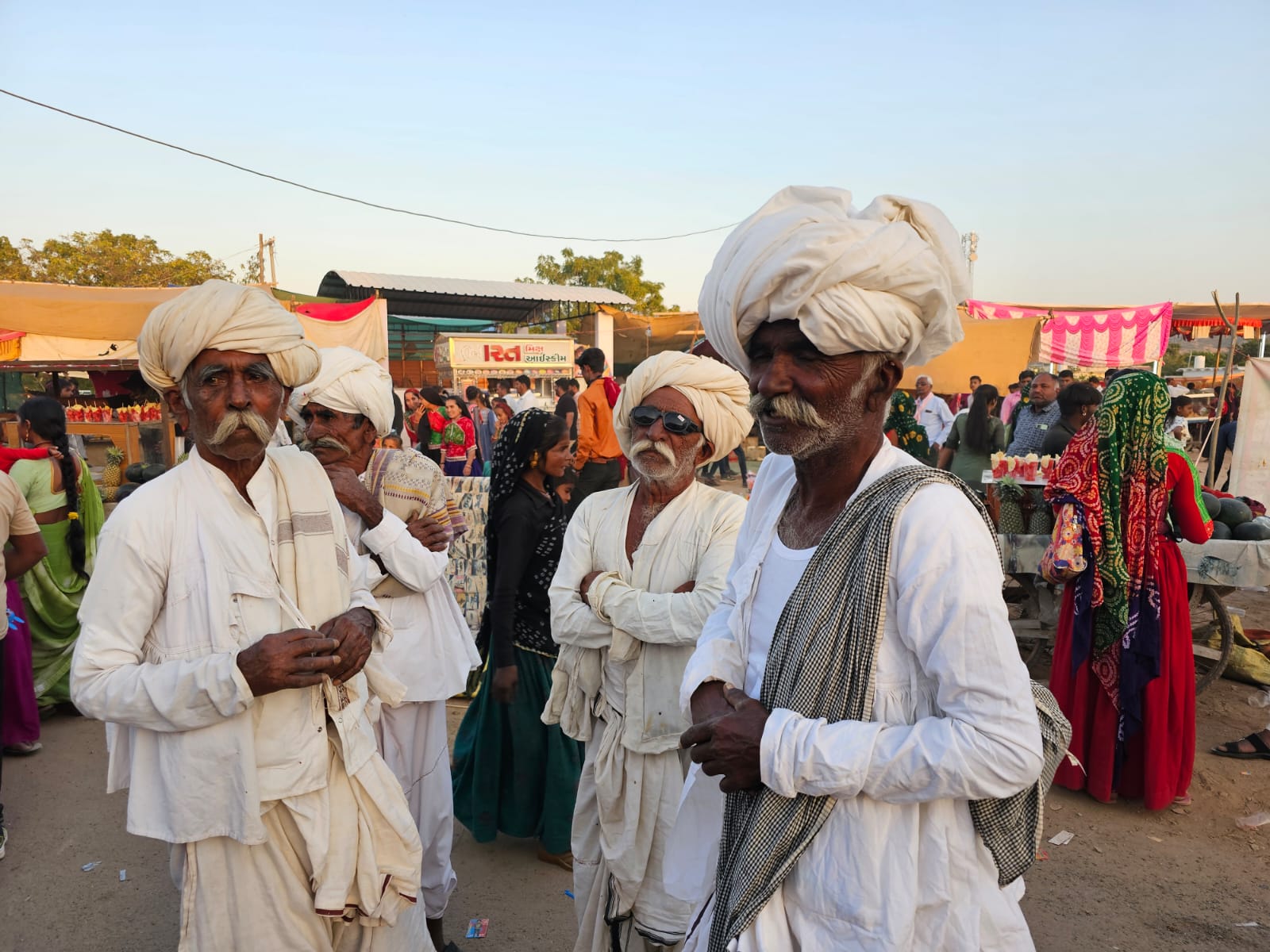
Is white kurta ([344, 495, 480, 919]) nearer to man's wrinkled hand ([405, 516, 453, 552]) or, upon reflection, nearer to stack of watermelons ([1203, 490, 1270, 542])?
man's wrinkled hand ([405, 516, 453, 552])

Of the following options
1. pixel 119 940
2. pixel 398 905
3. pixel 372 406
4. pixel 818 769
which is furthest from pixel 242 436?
pixel 119 940

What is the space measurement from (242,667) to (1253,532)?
242 inches

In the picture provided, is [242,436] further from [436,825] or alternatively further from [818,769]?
[436,825]

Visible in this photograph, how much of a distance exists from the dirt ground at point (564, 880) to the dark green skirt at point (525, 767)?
199 mm

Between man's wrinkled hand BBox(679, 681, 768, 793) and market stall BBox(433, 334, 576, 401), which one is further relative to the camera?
market stall BBox(433, 334, 576, 401)

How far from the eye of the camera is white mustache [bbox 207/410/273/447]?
202 centimetres

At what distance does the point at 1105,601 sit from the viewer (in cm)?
433

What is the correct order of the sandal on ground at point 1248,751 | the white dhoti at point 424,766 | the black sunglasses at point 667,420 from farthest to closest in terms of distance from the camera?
1. the sandal on ground at point 1248,751
2. the white dhoti at point 424,766
3. the black sunglasses at point 667,420

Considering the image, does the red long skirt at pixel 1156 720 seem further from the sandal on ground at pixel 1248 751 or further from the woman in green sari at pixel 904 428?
the woman in green sari at pixel 904 428

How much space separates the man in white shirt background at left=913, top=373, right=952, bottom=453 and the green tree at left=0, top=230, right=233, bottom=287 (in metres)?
28.4

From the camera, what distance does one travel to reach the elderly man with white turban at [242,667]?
1.87 meters

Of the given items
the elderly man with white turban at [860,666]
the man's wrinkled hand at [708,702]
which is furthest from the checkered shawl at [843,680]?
the man's wrinkled hand at [708,702]

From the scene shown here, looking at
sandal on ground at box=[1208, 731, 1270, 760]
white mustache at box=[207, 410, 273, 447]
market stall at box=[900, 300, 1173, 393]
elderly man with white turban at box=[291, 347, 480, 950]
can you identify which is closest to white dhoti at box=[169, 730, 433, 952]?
white mustache at box=[207, 410, 273, 447]

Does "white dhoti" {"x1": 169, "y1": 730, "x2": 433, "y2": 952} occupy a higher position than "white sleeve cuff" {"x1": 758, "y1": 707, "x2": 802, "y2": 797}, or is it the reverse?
"white sleeve cuff" {"x1": 758, "y1": 707, "x2": 802, "y2": 797}
